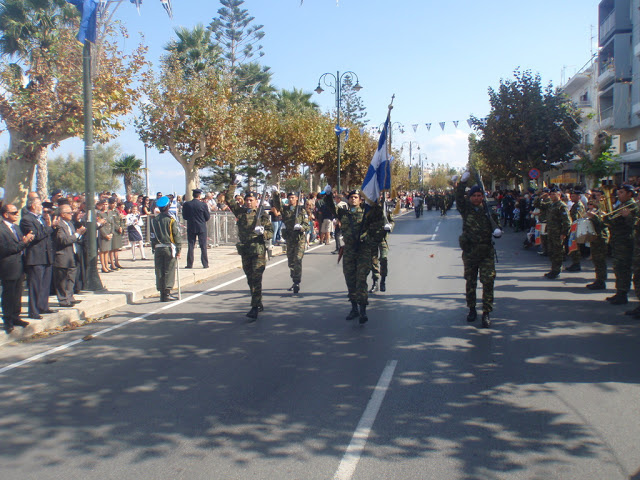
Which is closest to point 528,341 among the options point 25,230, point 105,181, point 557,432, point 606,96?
point 557,432

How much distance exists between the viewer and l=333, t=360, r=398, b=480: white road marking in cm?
382

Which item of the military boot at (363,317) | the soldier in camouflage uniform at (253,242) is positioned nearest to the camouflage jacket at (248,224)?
the soldier in camouflage uniform at (253,242)

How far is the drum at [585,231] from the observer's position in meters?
10.6

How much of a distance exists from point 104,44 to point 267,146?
66.8 ft

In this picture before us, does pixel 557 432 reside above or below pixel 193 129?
below

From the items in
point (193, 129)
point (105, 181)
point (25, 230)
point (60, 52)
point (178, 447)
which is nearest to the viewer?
point (178, 447)

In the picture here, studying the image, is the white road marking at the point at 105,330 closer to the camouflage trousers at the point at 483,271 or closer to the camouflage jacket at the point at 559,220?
the camouflage trousers at the point at 483,271

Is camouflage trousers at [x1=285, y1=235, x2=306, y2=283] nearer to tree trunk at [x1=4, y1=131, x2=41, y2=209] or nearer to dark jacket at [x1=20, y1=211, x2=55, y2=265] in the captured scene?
dark jacket at [x1=20, y1=211, x2=55, y2=265]

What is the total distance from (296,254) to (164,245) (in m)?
2.37

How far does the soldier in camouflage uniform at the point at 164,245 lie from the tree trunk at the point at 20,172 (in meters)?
7.91

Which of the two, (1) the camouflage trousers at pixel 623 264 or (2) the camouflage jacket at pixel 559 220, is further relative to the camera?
(2) the camouflage jacket at pixel 559 220

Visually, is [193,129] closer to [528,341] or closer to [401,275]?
[401,275]

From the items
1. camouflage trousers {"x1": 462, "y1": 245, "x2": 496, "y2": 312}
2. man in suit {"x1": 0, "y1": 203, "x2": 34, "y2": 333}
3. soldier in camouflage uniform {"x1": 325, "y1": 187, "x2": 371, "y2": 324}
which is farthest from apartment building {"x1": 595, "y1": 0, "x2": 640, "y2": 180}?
man in suit {"x1": 0, "y1": 203, "x2": 34, "y2": 333}

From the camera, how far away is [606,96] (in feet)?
129
